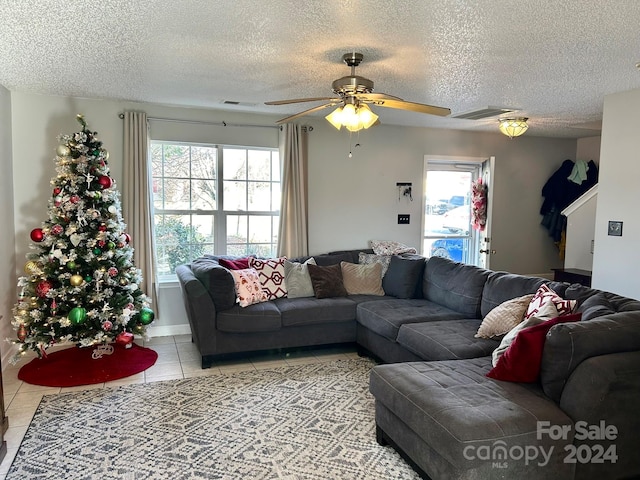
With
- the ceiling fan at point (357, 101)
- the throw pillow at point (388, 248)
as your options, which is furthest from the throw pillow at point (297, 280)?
the ceiling fan at point (357, 101)

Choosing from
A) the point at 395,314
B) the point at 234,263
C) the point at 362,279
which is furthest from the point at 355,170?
the point at 395,314

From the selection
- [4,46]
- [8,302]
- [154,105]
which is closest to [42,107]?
[154,105]

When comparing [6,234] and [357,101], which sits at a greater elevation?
[357,101]

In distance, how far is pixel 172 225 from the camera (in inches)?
199

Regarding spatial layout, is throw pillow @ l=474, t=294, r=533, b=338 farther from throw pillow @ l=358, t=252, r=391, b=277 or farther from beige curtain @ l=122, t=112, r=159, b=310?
beige curtain @ l=122, t=112, r=159, b=310

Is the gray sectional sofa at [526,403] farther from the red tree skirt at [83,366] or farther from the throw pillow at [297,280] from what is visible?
the red tree skirt at [83,366]

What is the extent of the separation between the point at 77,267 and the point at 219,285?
1178mm

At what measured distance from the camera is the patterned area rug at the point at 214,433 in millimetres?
2500

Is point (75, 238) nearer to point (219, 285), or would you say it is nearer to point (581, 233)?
point (219, 285)

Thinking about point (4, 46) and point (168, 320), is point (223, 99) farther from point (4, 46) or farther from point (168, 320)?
point (168, 320)

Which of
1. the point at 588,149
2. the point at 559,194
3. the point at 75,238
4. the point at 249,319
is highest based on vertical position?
the point at 588,149

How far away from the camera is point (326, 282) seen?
4645mm

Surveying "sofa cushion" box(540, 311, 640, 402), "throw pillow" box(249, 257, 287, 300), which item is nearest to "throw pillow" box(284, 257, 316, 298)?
"throw pillow" box(249, 257, 287, 300)

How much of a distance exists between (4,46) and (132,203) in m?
1.91
